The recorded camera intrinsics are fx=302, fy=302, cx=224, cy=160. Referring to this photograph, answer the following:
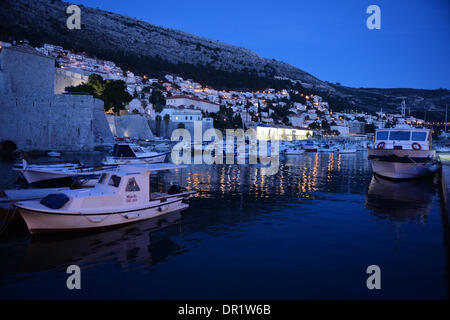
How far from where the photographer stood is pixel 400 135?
20.7 meters

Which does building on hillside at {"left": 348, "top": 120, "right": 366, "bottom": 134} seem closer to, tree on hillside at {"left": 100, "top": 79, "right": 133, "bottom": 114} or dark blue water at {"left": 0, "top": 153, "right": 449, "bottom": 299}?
tree on hillside at {"left": 100, "top": 79, "right": 133, "bottom": 114}

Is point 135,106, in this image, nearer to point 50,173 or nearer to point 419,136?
point 50,173

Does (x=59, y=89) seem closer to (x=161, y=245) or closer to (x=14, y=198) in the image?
(x=14, y=198)

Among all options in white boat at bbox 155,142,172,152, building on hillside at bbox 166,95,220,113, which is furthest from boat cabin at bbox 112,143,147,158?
building on hillside at bbox 166,95,220,113

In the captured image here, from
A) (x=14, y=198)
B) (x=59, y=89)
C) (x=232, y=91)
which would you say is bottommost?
(x=14, y=198)

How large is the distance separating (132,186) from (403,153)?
1691 cm

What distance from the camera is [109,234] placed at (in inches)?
351

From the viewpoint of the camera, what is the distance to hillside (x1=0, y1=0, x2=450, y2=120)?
9344 cm

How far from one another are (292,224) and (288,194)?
547cm

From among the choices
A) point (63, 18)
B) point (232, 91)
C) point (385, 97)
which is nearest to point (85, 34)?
point (63, 18)

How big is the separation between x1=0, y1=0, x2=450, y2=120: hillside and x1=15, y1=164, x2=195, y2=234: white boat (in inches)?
2641

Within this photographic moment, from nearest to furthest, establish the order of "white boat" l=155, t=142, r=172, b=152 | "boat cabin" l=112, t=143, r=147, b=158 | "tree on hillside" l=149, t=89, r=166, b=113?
"boat cabin" l=112, t=143, r=147, b=158
"white boat" l=155, t=142, r=172, b=152
"tree on hillside" l=149, t=89, r=166, b=113

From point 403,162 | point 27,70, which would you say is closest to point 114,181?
point 403,162

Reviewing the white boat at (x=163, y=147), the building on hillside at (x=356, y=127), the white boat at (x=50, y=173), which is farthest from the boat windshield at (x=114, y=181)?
the building on hillside at (x=356, y=127)
